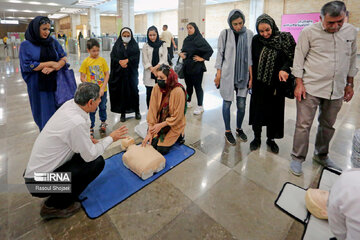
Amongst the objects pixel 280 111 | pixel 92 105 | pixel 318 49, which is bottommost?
pixel 280 111

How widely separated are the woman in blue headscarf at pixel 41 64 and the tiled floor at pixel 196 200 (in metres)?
Answer: 0.64

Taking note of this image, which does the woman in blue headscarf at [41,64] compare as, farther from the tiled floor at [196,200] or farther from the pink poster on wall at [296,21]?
the pink poster on wall at [296,21]

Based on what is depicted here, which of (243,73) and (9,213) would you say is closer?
(9,213)

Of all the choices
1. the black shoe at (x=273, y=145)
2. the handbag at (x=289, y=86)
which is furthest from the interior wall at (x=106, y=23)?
the handbag at (x=289, y=86)

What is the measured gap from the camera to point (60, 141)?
4.78 feet

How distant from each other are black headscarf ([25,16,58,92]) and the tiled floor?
2.79ft

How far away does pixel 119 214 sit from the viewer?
1.65 metres

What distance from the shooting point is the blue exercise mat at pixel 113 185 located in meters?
1.73

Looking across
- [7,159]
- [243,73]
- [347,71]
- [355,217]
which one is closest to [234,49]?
[243,73]

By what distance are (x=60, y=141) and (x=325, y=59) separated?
2178mm

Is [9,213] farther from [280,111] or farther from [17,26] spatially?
[17,26]

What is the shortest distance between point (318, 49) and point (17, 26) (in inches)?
953

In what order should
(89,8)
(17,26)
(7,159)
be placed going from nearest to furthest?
(7,159)
(89,8)
(17,26)

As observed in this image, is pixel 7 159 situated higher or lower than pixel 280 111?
lower
